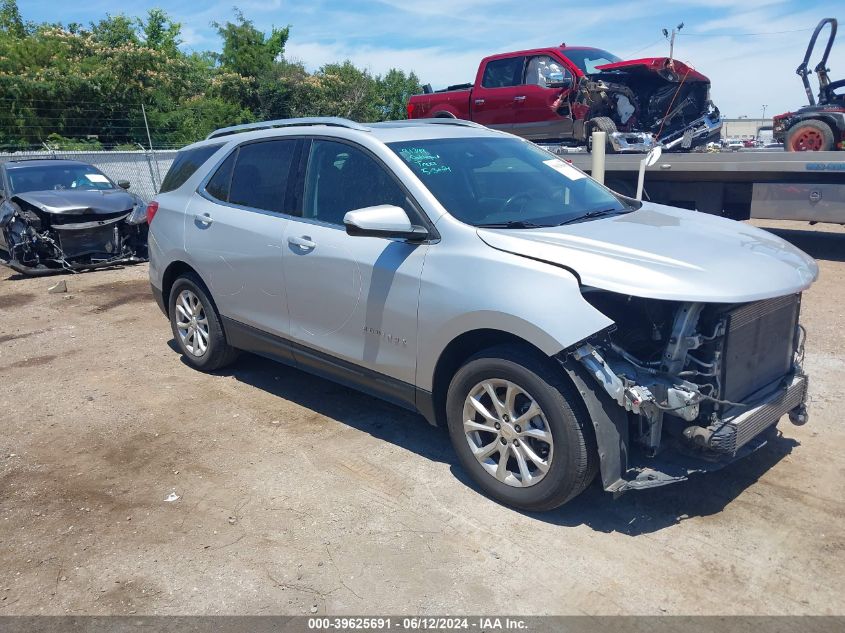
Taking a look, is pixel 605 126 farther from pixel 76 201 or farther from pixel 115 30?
pixel 115 30

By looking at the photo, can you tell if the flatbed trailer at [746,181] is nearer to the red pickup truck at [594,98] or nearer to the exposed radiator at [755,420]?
the red pickup truck at [594,98]

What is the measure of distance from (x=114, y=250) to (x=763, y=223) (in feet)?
36.8

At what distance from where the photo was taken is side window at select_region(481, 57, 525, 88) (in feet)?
39.4

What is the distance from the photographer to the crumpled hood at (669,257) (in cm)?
322

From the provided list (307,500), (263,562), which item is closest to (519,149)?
(307,500)

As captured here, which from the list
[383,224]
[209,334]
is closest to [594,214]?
[383,224]

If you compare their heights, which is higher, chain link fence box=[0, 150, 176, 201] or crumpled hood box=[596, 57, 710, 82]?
crumpled hood box=[596, 57, 710, 82]

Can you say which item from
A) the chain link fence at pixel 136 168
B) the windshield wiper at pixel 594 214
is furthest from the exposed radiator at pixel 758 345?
the chain link fence at pixel 136 168

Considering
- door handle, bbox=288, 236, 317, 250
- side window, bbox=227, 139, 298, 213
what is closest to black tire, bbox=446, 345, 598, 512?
door handle, bbox=288, 236, 317, 250

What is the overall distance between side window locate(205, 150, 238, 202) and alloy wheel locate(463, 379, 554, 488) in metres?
2.66

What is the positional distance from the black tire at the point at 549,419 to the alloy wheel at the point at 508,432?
0.11 feet

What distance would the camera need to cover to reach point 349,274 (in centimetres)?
424

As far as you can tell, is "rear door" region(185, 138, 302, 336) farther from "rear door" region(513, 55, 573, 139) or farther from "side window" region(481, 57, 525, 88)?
"side window" region(481, 57, 525, 88)

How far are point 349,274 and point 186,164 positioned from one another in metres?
2.40
